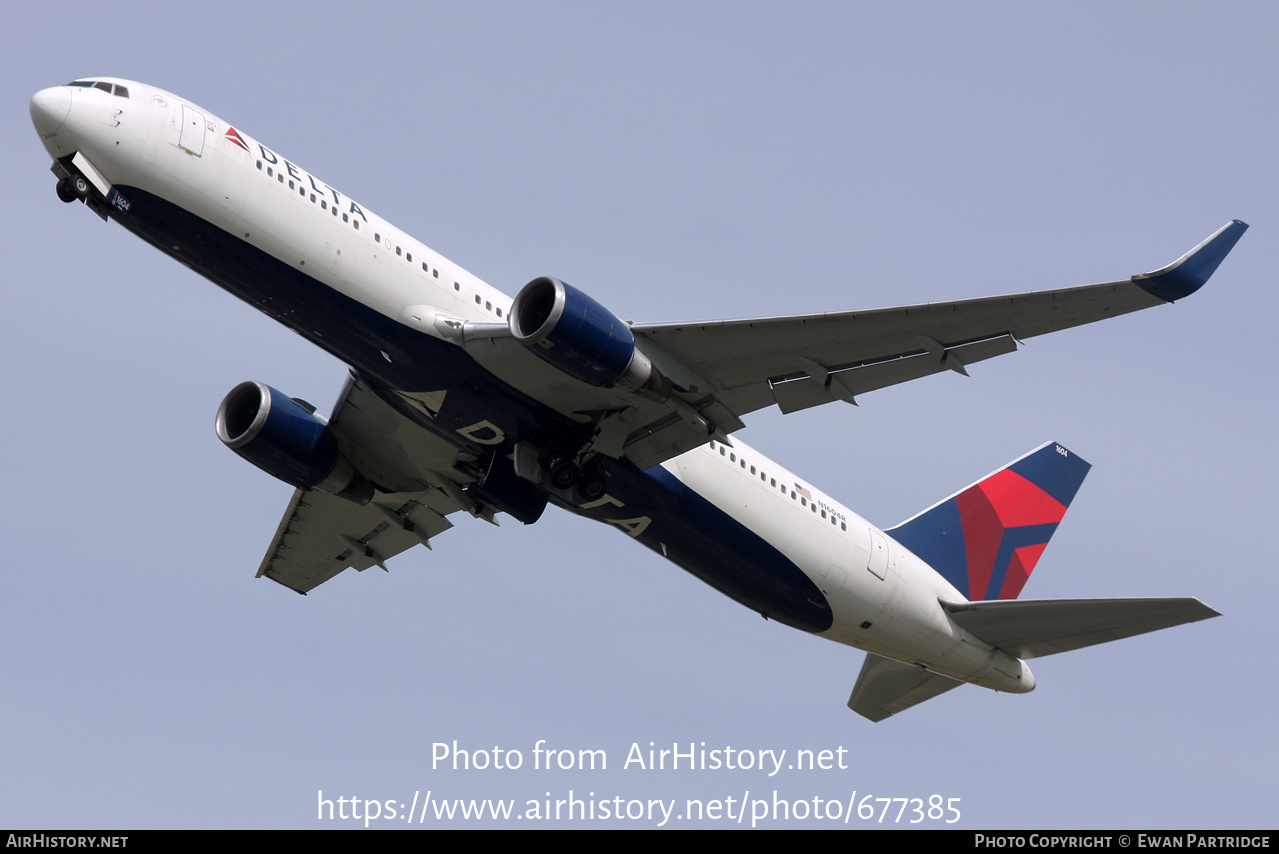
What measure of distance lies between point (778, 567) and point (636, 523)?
326 cm

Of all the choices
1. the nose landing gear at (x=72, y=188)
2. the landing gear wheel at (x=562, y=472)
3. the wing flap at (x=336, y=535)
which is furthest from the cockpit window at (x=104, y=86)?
the wing flap at (x=336, y=535)

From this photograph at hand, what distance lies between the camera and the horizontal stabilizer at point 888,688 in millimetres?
34094

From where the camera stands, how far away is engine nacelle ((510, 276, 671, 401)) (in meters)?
24.3

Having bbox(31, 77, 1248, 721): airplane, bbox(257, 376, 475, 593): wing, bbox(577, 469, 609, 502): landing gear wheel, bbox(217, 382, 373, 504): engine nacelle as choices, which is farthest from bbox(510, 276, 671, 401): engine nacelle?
bbox(217, 382, 373, 504): engine nacelle

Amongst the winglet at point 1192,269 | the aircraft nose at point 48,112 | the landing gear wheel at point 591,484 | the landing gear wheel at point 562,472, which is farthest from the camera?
the landing gear wheel at point 591,484

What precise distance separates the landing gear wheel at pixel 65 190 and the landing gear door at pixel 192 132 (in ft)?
6.47

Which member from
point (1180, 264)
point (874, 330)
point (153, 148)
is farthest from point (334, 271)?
point (1180, 264)

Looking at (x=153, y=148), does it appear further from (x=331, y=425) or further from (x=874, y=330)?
(x=874, y=330)

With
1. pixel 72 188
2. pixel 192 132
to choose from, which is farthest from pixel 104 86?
pixel 72 188

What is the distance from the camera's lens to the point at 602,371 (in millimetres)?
24734

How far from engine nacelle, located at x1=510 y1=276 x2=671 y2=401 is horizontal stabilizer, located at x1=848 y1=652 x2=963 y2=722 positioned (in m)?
12.8

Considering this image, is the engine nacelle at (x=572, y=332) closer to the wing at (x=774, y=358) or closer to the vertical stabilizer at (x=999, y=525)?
the wing at (x=774, y=358)

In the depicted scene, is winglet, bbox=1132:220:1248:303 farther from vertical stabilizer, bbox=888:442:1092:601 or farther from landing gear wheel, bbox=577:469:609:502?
vertical stabilizer, bbox=888:442:1092:601

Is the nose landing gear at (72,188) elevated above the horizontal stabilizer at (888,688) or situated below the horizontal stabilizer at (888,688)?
above
